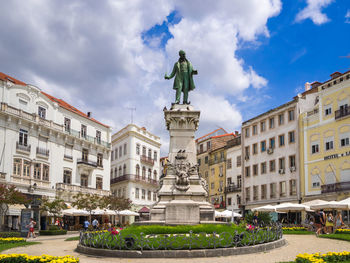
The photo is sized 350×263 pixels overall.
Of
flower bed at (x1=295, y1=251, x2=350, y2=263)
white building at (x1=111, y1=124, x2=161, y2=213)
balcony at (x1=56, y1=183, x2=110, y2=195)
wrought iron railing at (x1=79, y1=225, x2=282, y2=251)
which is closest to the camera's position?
flower bed at (x1=295, y1=251, x2=350, y2=263)

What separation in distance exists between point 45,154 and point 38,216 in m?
7.00

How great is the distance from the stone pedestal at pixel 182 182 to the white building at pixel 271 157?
1187 inches

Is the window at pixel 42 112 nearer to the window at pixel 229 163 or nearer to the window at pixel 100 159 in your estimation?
the window at pixel 100 159

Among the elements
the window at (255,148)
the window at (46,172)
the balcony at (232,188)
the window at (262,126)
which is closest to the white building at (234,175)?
the balcony at (232,188)

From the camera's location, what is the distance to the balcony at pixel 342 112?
41.2 meters

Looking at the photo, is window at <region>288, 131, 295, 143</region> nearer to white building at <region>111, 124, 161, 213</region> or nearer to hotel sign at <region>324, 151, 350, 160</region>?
hotel sign at <region>324, 151, 350, 160</region>

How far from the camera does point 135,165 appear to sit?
62125 millimetres

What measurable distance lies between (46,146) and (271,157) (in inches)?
1107

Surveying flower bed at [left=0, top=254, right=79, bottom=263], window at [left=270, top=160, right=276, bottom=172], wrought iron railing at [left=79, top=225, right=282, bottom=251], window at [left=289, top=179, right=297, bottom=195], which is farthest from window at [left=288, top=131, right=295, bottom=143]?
flower bed at [left=0, top=254, right=79, bottom=263]

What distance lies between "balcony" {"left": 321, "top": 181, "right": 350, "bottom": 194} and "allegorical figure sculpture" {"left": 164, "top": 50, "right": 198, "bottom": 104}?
82.0 feet

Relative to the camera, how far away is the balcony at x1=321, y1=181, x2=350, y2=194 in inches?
1551

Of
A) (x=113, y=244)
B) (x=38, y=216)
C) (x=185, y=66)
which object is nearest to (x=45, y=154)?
(x=38, y=216)

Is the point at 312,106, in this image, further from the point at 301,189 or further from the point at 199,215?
the point at 199,215

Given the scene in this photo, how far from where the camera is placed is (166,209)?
18.0 m
